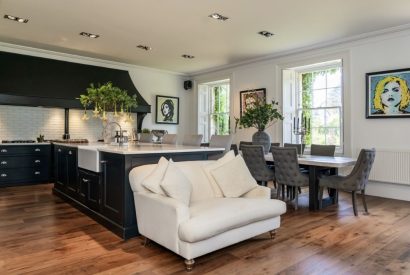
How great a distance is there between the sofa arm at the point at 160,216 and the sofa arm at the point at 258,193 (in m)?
0.96

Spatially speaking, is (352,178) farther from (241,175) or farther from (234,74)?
(234,74)

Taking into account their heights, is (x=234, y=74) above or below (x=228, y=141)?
above

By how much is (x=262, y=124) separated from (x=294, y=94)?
201 centimetres

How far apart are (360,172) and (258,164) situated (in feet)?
4.80

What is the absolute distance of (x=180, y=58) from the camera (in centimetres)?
718

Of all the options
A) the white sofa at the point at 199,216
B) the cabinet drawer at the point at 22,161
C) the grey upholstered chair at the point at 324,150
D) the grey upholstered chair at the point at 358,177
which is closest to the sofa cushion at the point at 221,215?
the white sofa at the point at 199,216

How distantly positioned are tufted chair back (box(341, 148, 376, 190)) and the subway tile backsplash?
5.73 metres

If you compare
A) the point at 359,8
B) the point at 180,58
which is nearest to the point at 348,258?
the point at 359,8

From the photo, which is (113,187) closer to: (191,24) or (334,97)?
(191,24)

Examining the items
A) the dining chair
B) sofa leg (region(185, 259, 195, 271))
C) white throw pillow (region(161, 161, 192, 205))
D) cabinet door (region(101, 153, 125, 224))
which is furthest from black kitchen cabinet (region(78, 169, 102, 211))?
the dining chair

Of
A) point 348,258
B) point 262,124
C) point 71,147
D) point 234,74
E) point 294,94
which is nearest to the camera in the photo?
point 348,258

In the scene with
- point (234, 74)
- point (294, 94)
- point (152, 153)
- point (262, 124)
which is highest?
point (234, 74)

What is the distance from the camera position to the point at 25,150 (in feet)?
19.6

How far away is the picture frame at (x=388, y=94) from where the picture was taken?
4.95 metres
